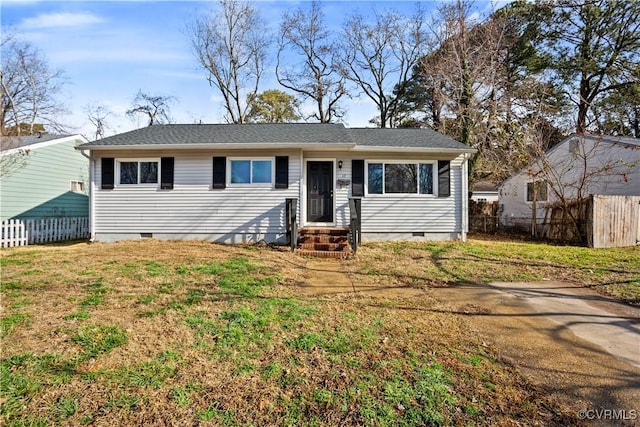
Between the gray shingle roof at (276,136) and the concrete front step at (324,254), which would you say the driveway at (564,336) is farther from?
the gray shingle roof at (276,136)

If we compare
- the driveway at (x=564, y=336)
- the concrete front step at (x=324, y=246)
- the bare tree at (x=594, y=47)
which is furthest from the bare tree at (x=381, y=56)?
the driveway at (x=564, y=336)

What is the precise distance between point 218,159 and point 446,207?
275 inches

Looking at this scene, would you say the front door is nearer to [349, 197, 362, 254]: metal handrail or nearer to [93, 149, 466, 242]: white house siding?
[93, 149, 466, 242]: white house siding

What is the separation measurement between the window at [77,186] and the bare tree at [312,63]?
50.4 feet

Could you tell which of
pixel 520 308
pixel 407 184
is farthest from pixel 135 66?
pixel 520 308

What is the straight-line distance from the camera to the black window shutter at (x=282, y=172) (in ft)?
29.8

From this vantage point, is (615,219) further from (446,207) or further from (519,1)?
(519,1)

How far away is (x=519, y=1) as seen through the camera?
1841 centimetres

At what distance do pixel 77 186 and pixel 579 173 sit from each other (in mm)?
21465

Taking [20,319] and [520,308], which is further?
[520,308]

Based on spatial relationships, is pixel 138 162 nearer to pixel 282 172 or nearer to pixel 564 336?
pixel 282 172

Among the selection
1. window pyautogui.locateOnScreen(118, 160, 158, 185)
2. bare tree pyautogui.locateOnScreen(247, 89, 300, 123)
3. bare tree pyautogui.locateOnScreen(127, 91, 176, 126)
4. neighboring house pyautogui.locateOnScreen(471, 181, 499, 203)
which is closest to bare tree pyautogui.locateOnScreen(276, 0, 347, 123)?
bare tree pyautogui.locateOnScreen(247, 89, 300, 123)

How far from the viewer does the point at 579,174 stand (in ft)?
42.1

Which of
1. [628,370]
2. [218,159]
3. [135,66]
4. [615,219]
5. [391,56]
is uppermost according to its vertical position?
[391,56]
